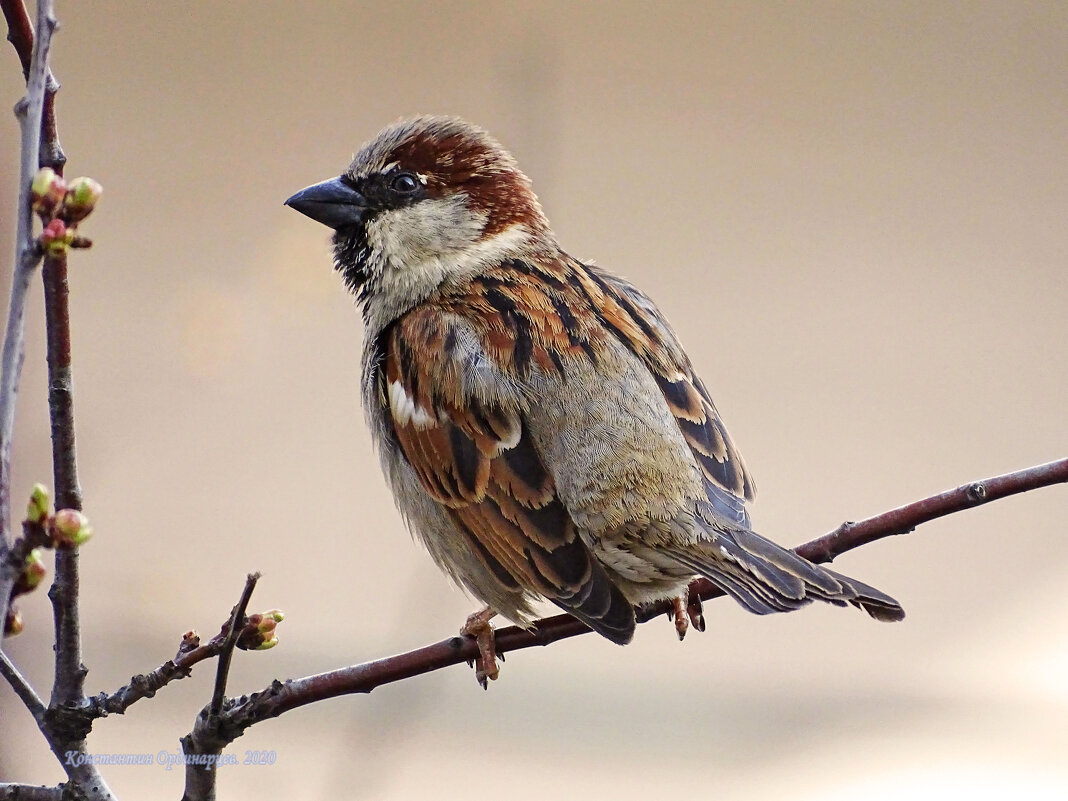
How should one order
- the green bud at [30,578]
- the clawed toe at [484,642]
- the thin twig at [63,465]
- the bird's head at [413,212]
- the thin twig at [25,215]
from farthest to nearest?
the bird's head at [413,212], the clawed toe at [484,642], the green bud at [30,578], the thin twig at [63,465], the thin twig at [25,215]

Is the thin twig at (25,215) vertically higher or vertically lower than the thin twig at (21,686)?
higher

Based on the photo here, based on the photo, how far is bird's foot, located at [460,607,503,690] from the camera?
1.81 meters

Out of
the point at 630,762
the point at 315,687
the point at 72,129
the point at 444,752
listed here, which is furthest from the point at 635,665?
the point at 315,687

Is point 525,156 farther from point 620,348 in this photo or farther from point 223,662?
point 223,662

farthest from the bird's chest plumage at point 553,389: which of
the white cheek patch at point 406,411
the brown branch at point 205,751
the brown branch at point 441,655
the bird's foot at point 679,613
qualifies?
the brown branch at point 205,751

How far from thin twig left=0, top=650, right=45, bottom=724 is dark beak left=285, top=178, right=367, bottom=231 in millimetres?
1292

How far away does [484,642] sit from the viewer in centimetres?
182

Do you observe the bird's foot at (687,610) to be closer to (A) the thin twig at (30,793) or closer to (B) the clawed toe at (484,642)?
(B) the clawed toe at (484,642)

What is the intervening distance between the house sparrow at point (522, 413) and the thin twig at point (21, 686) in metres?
0.64

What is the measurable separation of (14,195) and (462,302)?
835mm

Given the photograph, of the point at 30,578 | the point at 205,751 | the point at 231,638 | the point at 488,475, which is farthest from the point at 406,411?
the point at 30,578

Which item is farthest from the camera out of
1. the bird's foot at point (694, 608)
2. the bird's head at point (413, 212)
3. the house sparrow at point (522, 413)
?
the bird's head at point (413, 212)

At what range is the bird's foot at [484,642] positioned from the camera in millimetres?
1810

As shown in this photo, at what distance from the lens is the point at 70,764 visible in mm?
1249
